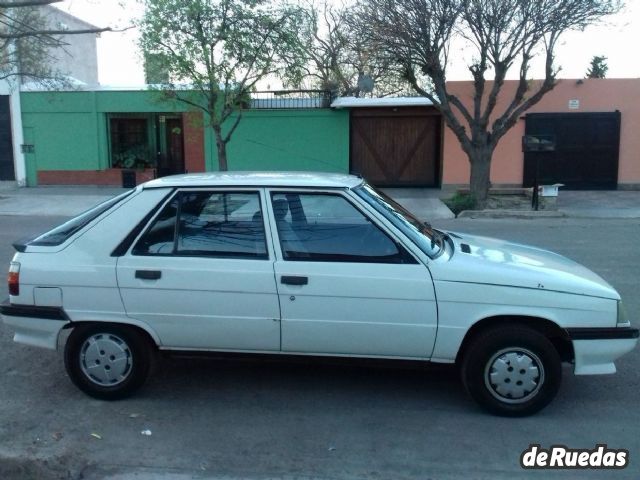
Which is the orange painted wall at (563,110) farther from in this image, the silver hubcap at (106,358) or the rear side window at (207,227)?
the silver hubcap at (106,358)

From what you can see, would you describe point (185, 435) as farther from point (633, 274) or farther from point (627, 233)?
point (627, 233)

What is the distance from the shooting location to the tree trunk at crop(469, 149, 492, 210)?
1648cm

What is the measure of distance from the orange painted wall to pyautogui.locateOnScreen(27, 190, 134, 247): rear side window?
1644cm

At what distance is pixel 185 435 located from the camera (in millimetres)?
4246

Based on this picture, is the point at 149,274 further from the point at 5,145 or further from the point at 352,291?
the point at 5,145

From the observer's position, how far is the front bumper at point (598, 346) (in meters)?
4.27

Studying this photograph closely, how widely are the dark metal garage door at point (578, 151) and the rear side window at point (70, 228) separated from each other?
1723 centimetres

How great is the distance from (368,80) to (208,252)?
19078mm

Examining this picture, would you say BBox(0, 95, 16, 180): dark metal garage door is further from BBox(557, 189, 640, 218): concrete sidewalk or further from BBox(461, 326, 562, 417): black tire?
BBox(461, 326, 562, 417): black tire

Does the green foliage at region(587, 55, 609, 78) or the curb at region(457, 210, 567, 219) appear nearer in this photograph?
the curb at region(457, 210, 567, 219)

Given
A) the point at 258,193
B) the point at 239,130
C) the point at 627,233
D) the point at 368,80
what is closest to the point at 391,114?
the point at 368,80

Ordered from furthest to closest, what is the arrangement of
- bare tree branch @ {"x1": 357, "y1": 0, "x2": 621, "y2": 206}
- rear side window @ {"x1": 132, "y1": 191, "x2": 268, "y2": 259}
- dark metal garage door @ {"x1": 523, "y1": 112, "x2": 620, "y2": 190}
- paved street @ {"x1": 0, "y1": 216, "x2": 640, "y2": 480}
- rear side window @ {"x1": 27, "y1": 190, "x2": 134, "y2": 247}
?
dark metal garage door @ {"x1": 523, "y1": 112, "x2": 620, "y2": 190}
bare tree branch @ {"x1": 357, "y1": 0, "x2": 621, "y2": 206}
rear side window @ {"x1": 27, "y1": 190, "x2": 134, "y2": 247}
rear side window @ {"x1": 132, "y1": 191, "x2": 268, "y2": 259}
paved street @ {"x1": 0, "y1": 216, "x2": 640, "y2": 480}

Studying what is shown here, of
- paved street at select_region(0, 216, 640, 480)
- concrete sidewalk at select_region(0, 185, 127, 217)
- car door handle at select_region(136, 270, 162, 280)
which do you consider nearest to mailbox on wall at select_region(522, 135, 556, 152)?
paved street at select_region(0, 216, 640, 480)

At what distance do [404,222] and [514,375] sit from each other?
1.25 meters
